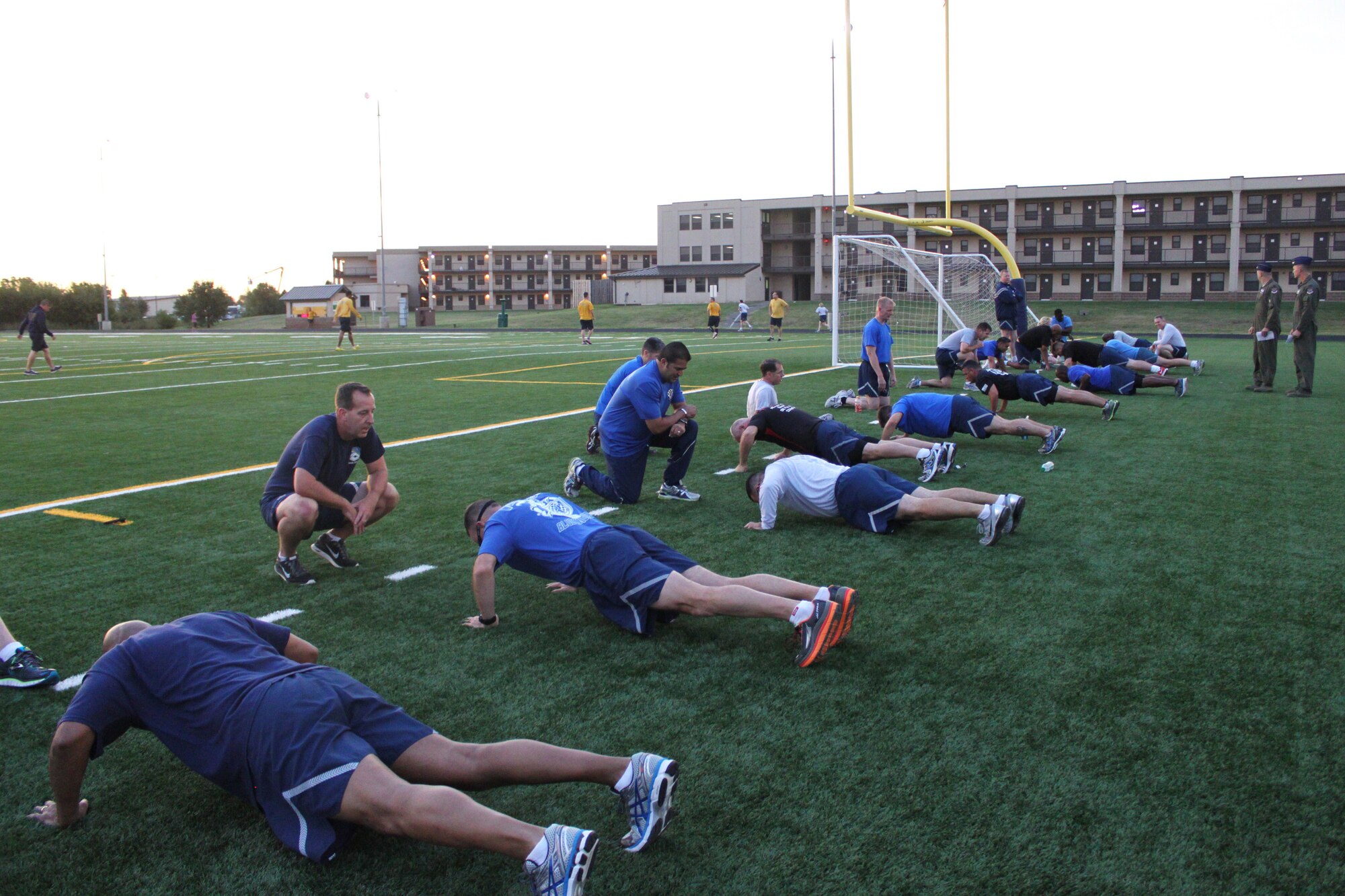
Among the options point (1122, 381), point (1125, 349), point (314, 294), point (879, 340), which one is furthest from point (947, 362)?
point (314, 294)

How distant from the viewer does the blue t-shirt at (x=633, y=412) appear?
7.65 meters

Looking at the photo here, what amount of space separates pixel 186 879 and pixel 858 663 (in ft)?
9.05

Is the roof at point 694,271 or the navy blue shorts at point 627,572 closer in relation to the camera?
the navy blue shorts at point 627,572

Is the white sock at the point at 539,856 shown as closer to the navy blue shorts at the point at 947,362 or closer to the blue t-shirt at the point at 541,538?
the blue t-shirt at the point at 541,538

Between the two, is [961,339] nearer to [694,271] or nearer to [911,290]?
[911,290]

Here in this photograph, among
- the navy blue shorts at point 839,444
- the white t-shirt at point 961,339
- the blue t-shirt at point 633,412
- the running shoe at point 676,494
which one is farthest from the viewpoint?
the white t-shirt at point 961,339

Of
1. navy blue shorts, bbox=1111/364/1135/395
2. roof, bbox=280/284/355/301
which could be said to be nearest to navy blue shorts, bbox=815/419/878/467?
navy blue shorts, bbox=1111/364/1135/395

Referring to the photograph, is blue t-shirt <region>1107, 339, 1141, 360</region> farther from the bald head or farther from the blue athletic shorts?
the bald head

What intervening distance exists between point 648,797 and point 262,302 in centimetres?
11694

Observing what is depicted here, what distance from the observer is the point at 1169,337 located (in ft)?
63.6

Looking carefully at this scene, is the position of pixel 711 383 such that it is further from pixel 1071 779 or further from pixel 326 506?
pixel 1071 779

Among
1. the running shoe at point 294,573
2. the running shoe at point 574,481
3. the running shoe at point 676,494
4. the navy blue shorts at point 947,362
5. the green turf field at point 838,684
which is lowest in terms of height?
the green turf field at point 838,684

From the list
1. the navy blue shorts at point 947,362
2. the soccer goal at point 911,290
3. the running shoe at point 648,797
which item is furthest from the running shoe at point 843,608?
the soccer goal at point 911,290

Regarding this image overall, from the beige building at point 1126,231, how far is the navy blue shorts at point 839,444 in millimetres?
53433
